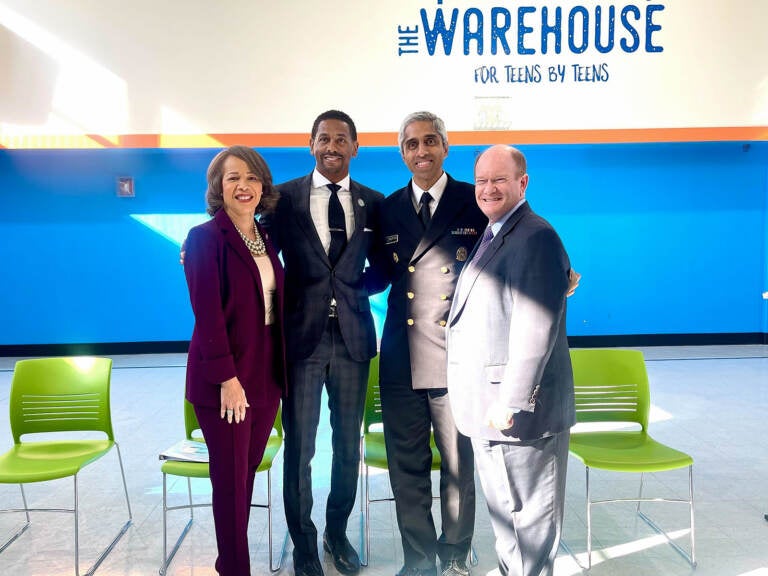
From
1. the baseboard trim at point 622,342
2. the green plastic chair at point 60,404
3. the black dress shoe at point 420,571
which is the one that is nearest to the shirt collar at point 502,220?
the black dress shoe at point 420,571

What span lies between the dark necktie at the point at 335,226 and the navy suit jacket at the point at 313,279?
0.03m

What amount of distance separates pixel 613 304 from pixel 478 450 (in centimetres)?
624

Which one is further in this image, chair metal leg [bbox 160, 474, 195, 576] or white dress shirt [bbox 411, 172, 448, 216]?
chair metal leg [bbox 160, 474, 195, 576]

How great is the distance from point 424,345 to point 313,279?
0.53 meters

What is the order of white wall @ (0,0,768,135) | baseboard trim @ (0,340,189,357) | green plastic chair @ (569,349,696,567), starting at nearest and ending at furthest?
green plastic chair @ (569,349,696,567)
white wall @ (0,0,768,135)
baseboard trim @ (0,340,189,357)

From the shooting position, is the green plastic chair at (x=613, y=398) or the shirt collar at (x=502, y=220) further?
the green plastic chair at (x=613, y=398)

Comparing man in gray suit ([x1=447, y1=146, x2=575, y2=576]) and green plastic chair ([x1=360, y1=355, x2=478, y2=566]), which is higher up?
man in gray suit ([x1=447, y1=146, x2=575, y2=576])

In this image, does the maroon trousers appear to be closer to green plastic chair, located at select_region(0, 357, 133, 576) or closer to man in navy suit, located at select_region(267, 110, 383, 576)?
man in navy suit, located at select_region(267, 110, 383, 576)

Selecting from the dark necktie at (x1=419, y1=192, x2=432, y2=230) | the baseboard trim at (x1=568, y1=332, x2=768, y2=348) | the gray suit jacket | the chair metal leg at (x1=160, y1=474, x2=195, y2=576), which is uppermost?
the dark necktie at (x1=419, y1=192, x2=432, y2=230)

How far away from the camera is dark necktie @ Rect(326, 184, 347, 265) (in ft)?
8.38

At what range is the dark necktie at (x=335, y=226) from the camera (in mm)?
2553

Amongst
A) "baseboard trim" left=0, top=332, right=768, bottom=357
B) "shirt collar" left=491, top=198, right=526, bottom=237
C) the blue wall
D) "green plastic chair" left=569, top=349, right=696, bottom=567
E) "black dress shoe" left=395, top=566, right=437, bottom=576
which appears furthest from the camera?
"baseboard trim" left=0, top=332, right=768, bottom=357

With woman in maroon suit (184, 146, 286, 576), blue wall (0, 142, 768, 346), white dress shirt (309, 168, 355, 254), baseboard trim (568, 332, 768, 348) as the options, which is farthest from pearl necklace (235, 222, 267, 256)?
baseboard trim (568, 332, 768, 348)

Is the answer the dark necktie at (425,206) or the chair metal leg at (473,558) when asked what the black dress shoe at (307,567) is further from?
the dark necktie at (425,206)
